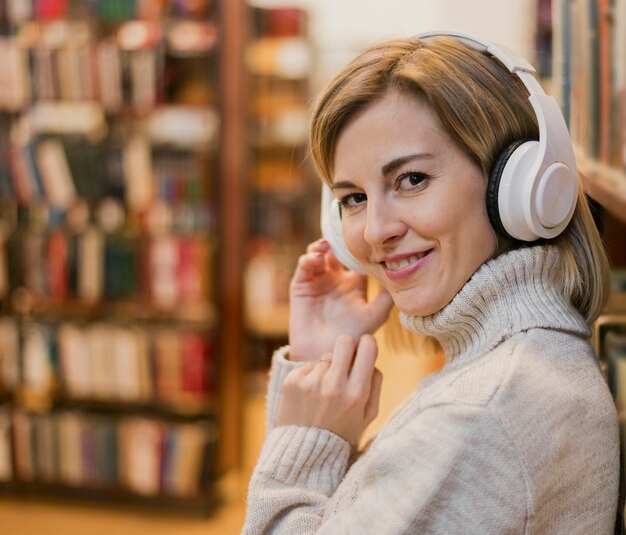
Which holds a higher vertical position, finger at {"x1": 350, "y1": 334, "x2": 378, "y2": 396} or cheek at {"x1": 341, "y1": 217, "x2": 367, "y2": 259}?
cheek at {"x1": 341, "y1": 217, "x2": 367, "y2": 259}

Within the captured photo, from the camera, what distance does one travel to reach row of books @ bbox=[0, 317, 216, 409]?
333cm

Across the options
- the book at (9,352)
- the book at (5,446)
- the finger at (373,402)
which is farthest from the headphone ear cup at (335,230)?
the book at (5,446)

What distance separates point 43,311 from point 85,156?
2.34 feet

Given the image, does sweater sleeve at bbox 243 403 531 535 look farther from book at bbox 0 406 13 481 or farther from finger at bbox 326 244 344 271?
book at bbox 0 406 13 481

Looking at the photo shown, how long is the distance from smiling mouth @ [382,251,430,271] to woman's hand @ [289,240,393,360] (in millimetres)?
240

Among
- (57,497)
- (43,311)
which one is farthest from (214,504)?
(43,311)

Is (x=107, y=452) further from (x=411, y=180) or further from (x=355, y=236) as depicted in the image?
(x=411, y=180)

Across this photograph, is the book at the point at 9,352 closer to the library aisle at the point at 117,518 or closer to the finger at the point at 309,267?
the library aisle at the point at 117,518

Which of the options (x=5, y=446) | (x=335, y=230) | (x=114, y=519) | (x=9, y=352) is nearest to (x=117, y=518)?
(x=114, y=519)

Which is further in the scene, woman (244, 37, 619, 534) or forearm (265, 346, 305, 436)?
forearm (265, 346, 305, 436)

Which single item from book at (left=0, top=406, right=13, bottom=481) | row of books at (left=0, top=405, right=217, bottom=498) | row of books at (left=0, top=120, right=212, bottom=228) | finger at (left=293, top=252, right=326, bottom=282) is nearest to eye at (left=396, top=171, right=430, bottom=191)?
finger at (left=293, top=252, right=326, bottom=282)

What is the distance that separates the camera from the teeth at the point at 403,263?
978 mm

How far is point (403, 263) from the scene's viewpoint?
989 mm

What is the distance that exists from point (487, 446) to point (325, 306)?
510 mm
